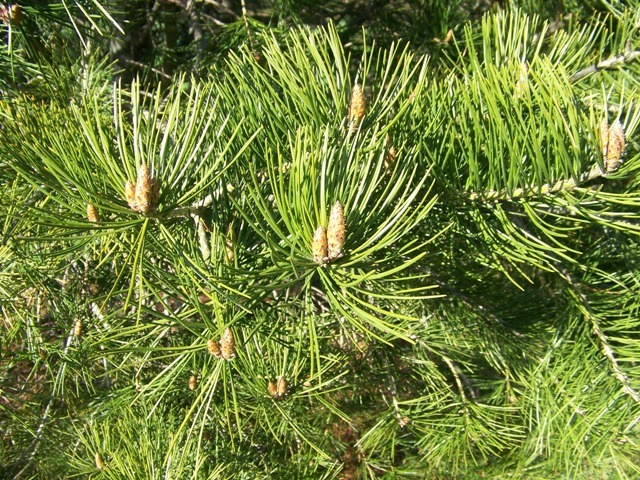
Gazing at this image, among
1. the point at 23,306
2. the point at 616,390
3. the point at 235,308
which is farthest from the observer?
the point at 23,306

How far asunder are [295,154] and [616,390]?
1.97 ft

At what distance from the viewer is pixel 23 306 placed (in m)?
0.88

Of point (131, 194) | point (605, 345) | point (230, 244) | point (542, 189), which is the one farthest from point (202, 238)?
point (605, 345)

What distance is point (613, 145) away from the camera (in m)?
0.47

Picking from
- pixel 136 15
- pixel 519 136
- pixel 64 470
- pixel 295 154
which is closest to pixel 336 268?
pixel 295 154

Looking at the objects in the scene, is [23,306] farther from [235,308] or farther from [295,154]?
[295,154]

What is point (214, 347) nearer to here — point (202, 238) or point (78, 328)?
point (202, 238)

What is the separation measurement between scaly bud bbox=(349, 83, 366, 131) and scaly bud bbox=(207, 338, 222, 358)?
9.9 inches

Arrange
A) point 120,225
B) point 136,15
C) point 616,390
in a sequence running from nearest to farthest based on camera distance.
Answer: point 120,225
point 616,390
point 136,15

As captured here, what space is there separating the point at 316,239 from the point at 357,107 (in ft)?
0.60

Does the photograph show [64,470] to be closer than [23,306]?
No

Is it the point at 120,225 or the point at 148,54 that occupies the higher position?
the point at 120,225

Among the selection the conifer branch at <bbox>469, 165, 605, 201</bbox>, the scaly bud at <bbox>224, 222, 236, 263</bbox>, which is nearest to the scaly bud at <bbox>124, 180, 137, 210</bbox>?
the scaly bud at <bbox>224, 222, 236, 263</bbox>

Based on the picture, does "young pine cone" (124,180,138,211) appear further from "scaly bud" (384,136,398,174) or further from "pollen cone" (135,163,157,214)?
"scaly bud" (384,136,398,174)
